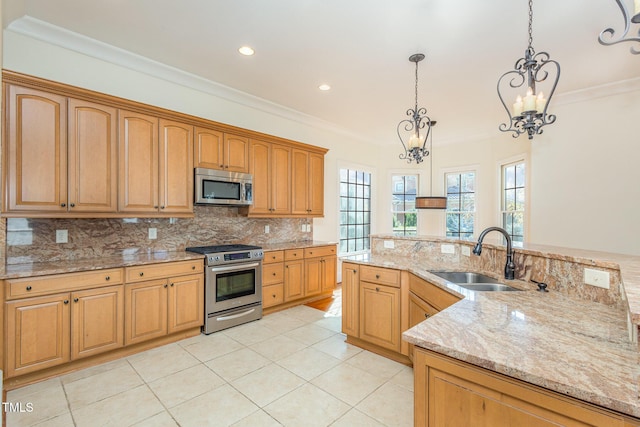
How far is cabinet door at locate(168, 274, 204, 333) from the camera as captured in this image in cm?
302

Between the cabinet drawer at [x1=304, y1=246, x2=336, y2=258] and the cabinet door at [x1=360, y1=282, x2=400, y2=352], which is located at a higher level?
the cabinet drawer at [x1=304, y1=246, x2=336, y2=258]

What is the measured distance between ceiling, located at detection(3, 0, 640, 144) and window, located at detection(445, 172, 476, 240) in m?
2.28

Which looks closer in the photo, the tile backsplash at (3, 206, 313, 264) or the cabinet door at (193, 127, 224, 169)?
the tile backsplash at (3, 206, 313, 264)

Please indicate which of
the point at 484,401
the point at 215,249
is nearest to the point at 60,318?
the point at 215,249

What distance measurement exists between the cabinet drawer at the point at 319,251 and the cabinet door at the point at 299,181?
1.96 feet

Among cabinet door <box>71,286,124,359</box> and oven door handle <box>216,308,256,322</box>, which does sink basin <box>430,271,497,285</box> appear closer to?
oven door handle <box>216,308,256,322</box>

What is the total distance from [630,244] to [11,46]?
6.57m

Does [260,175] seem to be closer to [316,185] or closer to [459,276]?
[316,185]

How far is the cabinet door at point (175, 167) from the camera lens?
125 inches

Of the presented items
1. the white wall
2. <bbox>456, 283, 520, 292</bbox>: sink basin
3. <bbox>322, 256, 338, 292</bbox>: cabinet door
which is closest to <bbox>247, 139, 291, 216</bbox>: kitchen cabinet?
<bbox>322, 256, 338, 292</bbox>: cabinet door

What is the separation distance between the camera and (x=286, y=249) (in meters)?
4.08

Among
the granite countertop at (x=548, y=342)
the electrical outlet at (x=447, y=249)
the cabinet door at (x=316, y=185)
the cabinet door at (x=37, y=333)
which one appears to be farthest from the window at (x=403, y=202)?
the cabinet door at (x=37, y=333)

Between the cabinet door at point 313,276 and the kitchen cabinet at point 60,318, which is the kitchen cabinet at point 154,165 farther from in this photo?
the cabinet door at point 313,276

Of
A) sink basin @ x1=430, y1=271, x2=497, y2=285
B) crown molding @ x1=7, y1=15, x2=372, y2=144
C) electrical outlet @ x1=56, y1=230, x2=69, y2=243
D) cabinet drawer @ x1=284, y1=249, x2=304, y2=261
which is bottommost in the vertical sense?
cabinet drawer @ x1=284, y1=249, x2=304, y2=261
